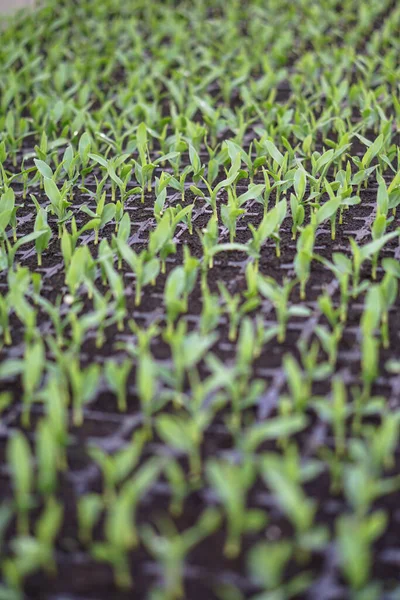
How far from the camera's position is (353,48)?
173 inches

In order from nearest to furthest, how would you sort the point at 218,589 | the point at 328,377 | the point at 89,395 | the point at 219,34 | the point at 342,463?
the point at 218,589 → the point at 342,463 → the point at 89,395 → the point at 328,377 → the point at 219,34

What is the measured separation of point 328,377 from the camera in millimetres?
1870

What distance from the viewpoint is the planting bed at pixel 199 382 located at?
141 cm

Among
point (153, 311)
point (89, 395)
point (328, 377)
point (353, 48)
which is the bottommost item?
point (353, 48)

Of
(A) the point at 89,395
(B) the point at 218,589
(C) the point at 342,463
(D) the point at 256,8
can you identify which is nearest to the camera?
(B) the point at 218,589

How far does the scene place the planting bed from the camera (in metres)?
1.41

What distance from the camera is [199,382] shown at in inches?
73.9

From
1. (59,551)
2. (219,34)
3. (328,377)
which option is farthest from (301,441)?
(219,34)

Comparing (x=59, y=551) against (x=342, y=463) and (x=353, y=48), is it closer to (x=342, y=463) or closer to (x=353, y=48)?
(x=342, y=463)

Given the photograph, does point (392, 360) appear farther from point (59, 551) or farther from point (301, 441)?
A: point (59, 551)

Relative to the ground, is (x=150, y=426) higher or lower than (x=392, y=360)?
higher

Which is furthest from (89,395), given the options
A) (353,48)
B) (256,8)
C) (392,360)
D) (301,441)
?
(256,8)

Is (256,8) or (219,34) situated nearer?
(219,34)

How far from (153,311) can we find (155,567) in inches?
34.3
